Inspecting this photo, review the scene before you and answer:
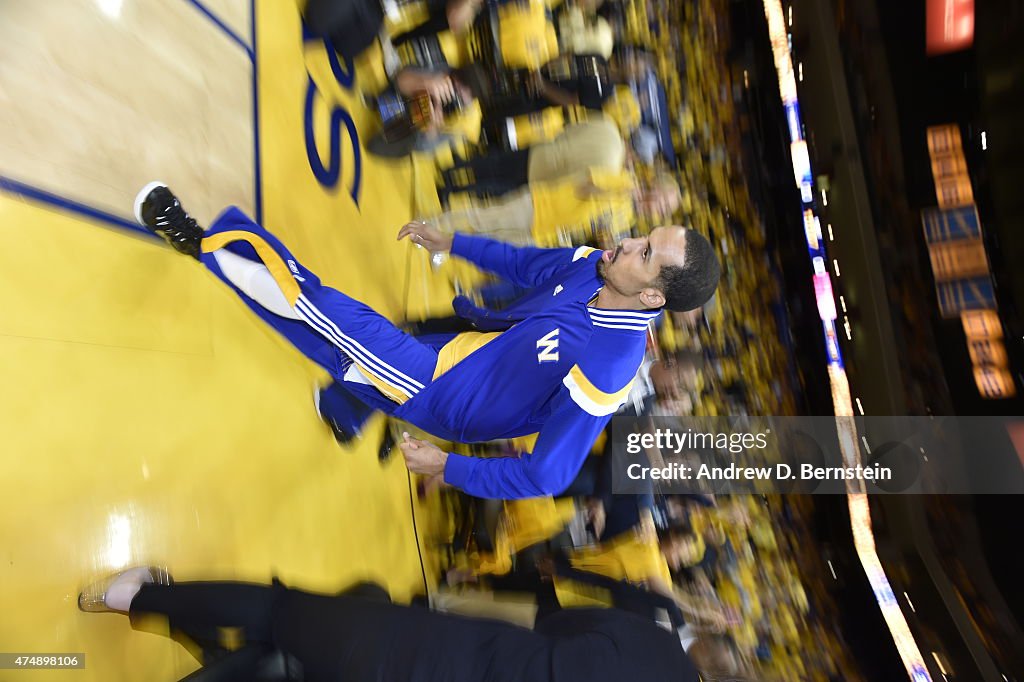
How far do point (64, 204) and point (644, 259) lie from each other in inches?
56.1

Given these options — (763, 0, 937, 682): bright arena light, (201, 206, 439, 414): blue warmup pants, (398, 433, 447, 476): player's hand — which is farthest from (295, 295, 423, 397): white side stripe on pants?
(763, 0, 937, 682): bright arena light

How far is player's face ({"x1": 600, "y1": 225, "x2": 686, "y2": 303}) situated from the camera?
149cm

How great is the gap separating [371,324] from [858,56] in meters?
3.95

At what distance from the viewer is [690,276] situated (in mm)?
1512

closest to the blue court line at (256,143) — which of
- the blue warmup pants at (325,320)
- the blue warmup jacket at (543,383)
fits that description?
the blue warmup pants at (325,320)

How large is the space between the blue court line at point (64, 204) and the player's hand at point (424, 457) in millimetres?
928

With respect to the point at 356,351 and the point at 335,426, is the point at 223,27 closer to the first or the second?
the point at 356,351

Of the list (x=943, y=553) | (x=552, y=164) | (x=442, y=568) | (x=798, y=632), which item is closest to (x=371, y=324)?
(x=552, y=164)

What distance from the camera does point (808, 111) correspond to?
4.22 meters

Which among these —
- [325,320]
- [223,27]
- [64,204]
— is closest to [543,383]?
[325,320]

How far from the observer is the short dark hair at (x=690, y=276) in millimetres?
1499

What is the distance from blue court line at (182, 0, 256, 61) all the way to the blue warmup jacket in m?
1.25

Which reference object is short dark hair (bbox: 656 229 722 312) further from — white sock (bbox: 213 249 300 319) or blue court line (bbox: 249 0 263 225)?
blue court line (bbox: 249 0 263 225)

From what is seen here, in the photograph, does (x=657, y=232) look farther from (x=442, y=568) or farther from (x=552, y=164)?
(x=442, y=568)
